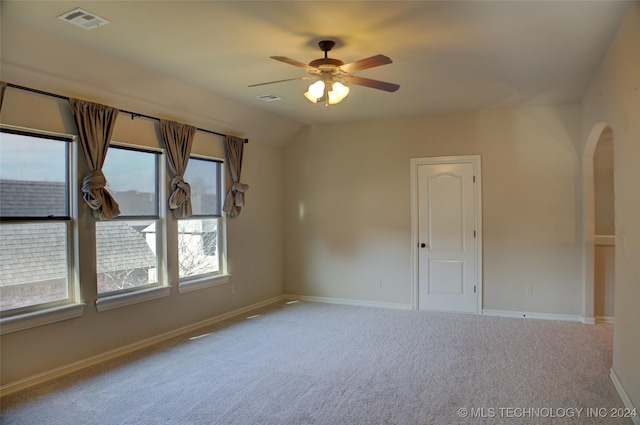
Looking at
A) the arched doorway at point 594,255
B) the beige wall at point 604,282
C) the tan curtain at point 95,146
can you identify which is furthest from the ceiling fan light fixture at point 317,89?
the beige wall at point 604,282

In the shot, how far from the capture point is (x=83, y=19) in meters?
2.98

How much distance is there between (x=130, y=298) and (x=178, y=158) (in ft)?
5.29

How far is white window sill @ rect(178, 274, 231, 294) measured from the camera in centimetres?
503

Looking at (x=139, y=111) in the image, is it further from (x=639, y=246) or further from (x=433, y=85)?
(x=639, y=246)

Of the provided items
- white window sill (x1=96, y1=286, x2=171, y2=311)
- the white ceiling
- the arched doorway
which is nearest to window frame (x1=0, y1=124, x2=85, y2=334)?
white window sill (x1=96, y1=286, x2=171, y2=311)

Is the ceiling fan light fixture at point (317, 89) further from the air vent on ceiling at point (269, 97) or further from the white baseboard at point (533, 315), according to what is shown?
the white baseboard at point (533, 315)

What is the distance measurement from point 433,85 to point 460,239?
2.29m

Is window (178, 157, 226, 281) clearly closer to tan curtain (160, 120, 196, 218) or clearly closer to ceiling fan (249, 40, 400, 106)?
tan curtain (160, 120, 196, 218)

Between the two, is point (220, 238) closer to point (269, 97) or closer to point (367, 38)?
point (269, 97)

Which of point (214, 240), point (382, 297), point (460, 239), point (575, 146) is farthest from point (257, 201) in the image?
point (575, 146)

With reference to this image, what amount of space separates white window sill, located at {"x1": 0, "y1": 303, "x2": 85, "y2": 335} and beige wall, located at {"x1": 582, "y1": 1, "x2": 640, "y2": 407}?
4327mm

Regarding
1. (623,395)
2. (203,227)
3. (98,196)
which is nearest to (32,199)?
(98,196)

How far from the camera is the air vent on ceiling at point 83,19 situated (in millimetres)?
2902

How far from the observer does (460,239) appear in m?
5.91
